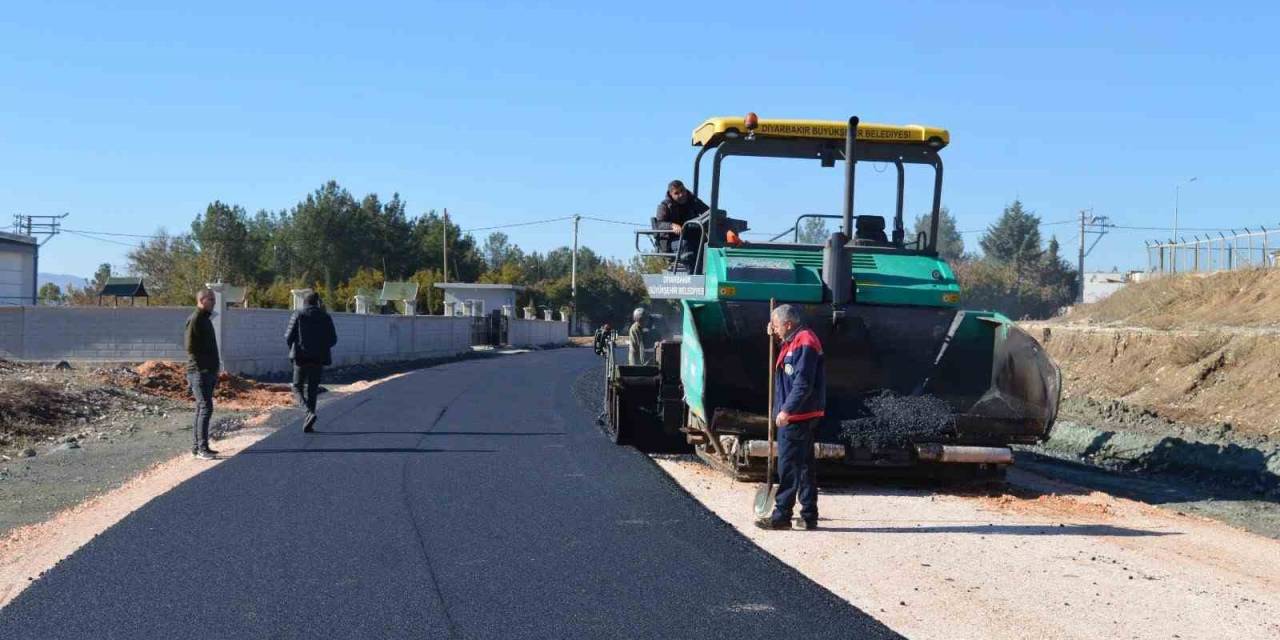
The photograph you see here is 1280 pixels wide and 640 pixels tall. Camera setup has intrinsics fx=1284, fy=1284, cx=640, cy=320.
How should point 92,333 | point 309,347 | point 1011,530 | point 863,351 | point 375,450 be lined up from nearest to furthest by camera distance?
point 1011,530, point 863,351, point 375,450, point 309,347, point 92,333

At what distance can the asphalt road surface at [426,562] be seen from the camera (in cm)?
625

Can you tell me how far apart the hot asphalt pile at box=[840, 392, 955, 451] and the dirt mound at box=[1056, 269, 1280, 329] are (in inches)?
773

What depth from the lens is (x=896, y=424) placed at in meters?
10.4

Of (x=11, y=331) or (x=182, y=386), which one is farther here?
(x=11, y=331)

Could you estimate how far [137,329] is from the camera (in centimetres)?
2497

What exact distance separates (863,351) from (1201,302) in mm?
25544

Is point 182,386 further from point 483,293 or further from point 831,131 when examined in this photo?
point 483,293

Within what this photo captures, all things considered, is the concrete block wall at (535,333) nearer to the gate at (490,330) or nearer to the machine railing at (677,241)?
the gate at (490,330)

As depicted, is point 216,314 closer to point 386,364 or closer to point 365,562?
point 386,364

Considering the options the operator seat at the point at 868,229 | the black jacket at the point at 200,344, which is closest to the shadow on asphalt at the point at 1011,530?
the operator seat at the point at 868,229

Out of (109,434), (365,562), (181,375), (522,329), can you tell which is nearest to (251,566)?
(365,562)

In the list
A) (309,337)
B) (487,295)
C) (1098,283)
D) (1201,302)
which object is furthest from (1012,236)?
(309,337)

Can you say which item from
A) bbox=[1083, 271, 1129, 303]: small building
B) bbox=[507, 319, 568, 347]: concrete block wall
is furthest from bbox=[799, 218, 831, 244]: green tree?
bbox=[1083, 271, 1129, 303]: small building

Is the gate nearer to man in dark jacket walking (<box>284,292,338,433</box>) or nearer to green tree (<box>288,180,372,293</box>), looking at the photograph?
green tree (<box>288,180,372,293</box>)
